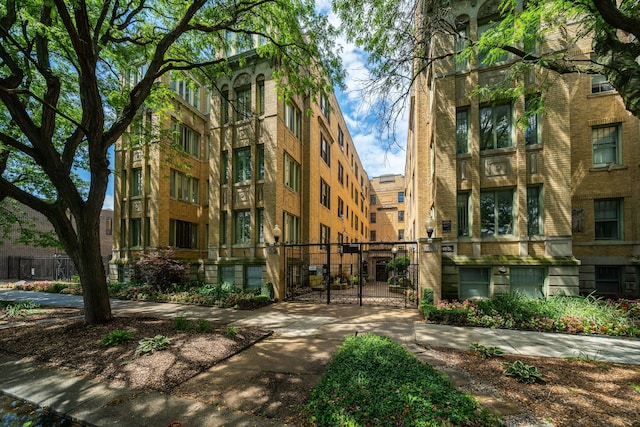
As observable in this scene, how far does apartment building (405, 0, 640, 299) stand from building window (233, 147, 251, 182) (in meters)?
9.66

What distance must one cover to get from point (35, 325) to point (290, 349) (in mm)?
8035

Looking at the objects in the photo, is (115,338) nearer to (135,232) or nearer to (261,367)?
(261,367)

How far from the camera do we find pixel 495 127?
1147 centimetres

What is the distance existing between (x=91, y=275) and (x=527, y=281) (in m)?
14.4

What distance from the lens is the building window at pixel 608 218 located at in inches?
467

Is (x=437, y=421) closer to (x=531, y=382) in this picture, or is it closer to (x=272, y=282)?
(x=531, y=382)

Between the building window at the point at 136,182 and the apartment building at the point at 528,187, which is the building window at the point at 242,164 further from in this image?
the apartment building at the point at 528,187

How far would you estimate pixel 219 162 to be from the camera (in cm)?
1579

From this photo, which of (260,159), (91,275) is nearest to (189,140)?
(260,159)

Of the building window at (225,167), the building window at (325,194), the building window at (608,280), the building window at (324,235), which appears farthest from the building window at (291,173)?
the building window at (608,280)

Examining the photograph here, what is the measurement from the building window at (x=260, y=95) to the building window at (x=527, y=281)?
556 inches

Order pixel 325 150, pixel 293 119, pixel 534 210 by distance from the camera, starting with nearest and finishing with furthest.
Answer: pixel 534 210 < pixel 293 119 < pixel 325 150

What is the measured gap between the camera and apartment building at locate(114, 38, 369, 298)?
14.6 meters

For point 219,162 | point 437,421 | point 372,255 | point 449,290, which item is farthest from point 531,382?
point 372,255
